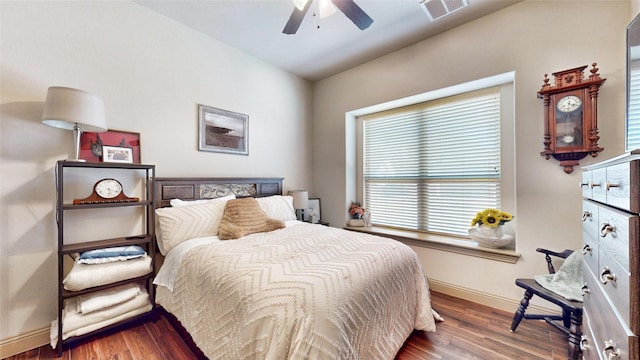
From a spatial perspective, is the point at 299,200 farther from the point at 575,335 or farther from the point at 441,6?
the point at 575,335

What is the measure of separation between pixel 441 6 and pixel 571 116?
141cm

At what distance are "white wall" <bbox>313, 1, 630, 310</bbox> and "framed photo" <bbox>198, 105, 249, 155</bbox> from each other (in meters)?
2.11

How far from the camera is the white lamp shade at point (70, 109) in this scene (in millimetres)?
1570

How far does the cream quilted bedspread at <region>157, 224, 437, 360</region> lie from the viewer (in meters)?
1.04

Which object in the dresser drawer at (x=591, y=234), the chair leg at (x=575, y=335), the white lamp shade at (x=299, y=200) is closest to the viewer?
the dresser drawer at (x=591, y=234)

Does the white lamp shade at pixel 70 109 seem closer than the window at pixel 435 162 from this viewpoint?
Yes

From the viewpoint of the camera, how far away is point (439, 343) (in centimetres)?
172

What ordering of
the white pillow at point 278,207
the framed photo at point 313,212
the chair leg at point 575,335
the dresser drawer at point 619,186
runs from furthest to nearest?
the framed photo at point 313,212 → the white pillow at point 278,207 → the chair leg at point 575,335 → the dresser drawer at point 619,186

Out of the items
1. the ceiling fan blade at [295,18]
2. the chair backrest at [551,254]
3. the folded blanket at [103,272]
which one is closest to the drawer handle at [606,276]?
the chair backrest at [551,254]

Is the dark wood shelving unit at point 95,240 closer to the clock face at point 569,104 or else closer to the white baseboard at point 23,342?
the white baseboard at point 23,342

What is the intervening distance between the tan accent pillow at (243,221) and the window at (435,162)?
5.77 feet

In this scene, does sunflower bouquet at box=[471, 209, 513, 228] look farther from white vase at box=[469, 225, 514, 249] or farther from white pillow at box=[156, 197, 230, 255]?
white pillow at box=[156, 197, 230, 255]

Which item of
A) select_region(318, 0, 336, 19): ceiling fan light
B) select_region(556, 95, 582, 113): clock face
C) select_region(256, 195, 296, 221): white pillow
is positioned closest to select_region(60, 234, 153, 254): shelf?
select_region(256, 195, 296, 221): white pillow

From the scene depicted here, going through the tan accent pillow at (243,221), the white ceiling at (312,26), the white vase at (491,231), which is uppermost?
the white ceiling at (312,26)
